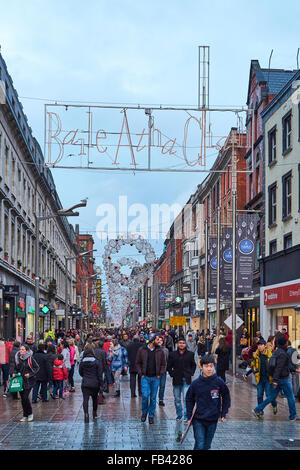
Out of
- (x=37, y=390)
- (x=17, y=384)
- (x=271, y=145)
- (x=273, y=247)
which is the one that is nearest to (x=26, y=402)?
(x=17, y=384)

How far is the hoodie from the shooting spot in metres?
9.12

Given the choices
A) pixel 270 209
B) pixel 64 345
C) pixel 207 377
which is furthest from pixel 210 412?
pixel 270 209

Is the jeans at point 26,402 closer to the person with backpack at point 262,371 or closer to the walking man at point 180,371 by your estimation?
the walking man at point 180,371

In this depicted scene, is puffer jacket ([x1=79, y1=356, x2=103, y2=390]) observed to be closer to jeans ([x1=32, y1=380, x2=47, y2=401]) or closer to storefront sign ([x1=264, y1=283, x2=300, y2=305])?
jeans ([x1=32, y1=380, x2=47, y2=401])

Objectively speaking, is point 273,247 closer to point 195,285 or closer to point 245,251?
point 245,251

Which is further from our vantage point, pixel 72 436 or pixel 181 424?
pixel 181 424

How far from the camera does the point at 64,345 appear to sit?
2170cm

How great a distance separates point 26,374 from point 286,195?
20.5 metres

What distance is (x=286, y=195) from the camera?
3278 centimetres

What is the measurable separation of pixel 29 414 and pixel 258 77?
31063 mm

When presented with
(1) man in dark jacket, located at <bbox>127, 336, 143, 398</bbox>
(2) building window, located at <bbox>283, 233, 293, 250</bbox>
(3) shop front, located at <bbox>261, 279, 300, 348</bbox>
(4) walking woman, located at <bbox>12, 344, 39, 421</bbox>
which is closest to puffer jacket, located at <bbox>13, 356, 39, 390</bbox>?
(4) walking woman, located at <bbox>12, 344, 39, 421</bbox>

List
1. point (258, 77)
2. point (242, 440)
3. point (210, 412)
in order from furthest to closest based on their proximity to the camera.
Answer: point (258, 77), point (242, 440), point (210, 412)


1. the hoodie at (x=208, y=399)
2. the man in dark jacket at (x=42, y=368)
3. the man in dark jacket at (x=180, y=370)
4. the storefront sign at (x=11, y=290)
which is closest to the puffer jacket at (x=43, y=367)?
the man in dark jacket at (x=42, y=368)
